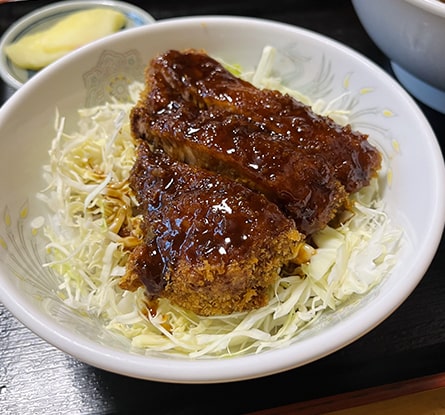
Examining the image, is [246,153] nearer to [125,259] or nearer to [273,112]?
[273,112]

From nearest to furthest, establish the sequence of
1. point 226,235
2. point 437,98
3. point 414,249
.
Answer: point 226,235
point 414,249
point 437,98

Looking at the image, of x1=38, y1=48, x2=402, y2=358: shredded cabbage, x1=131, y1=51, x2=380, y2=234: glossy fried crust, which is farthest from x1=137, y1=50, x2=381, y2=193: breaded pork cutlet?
x1=38, y1=48, x2=402, y2=358: shredded cabbage

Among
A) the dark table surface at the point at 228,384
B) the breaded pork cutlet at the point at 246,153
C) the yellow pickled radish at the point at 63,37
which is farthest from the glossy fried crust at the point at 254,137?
the yellow pickled radish at the point at 63,37

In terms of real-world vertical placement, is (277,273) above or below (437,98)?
below

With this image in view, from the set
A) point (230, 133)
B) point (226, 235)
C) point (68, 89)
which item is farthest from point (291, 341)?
point (68, 89)

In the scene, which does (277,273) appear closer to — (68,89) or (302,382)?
(302,382)
